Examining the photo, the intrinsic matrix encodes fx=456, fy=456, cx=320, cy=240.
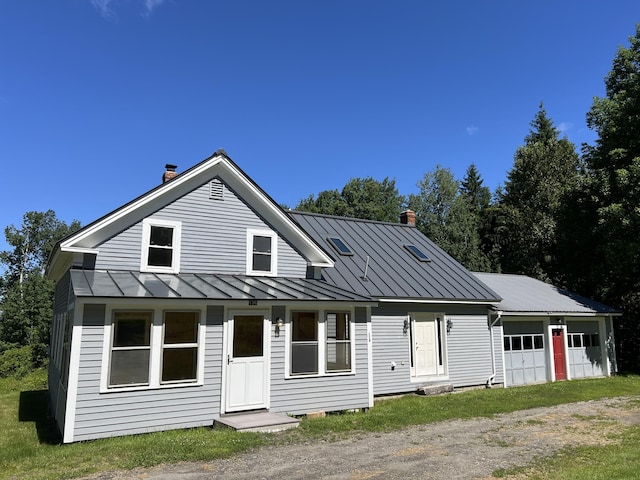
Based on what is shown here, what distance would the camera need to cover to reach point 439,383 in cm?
1566

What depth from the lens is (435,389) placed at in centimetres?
1526

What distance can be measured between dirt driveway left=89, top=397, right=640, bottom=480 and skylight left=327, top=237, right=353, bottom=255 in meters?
7.56

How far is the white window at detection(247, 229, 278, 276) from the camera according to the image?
13195mm

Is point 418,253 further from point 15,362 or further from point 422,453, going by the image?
point 15,362

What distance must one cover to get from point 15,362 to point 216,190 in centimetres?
2834


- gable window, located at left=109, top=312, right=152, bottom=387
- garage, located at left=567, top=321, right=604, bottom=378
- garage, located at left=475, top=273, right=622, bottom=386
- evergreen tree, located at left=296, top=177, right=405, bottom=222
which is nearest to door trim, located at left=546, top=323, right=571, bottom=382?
garage, located at left=475, top=273, right=622, bottom=386

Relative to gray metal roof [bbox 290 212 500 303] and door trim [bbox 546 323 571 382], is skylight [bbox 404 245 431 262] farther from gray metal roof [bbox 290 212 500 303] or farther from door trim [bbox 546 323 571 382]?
door trim [bbox 546 323 571 382]

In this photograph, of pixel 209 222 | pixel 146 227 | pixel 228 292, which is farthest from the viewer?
pixel 209 222

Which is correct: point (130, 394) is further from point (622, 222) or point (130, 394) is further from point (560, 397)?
point (622, 222)

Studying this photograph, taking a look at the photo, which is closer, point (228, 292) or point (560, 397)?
point (228, 292)

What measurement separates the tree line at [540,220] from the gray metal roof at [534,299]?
9.63ft

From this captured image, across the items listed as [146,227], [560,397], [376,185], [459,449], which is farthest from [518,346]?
[376,185]

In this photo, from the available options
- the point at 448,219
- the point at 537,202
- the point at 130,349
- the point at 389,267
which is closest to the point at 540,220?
the point at 537,202

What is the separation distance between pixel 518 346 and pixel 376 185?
113 ft
